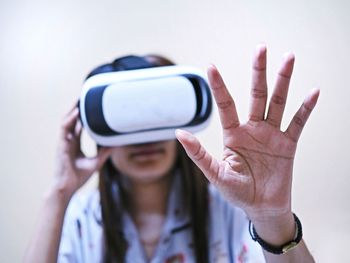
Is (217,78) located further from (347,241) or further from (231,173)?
(347,241)

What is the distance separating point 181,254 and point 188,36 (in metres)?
0.58

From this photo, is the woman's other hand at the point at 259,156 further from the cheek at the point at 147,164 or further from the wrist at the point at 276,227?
the cheek at the point at 147,164

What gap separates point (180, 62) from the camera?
1.06m

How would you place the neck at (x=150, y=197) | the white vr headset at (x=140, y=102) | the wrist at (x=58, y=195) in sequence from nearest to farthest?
the white vr headset at (x=140, y=102) → the wrist at (x=58, y=195) → the neck at (x=150, y=197)

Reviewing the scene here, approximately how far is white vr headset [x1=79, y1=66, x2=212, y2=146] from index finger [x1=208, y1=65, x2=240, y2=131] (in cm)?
17

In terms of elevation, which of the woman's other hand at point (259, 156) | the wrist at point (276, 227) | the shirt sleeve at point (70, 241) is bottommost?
the shirt sleeve at point (70, 241)

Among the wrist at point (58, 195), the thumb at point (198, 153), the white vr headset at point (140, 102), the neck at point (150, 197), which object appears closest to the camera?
the thumb at point (198, 153)

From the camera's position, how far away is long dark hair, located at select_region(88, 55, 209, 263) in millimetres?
818

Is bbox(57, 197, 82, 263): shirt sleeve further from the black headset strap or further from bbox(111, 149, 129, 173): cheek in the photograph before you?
the black headset strap

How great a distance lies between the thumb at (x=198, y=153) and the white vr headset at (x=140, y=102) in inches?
7.6

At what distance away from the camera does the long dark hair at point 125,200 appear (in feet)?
2.68

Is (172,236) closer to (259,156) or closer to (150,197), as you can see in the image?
(150,197)

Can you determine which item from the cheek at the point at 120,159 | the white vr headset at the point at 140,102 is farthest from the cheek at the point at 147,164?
the white vr headset at the point at 140,102

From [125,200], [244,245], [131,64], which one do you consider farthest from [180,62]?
[244,245]
